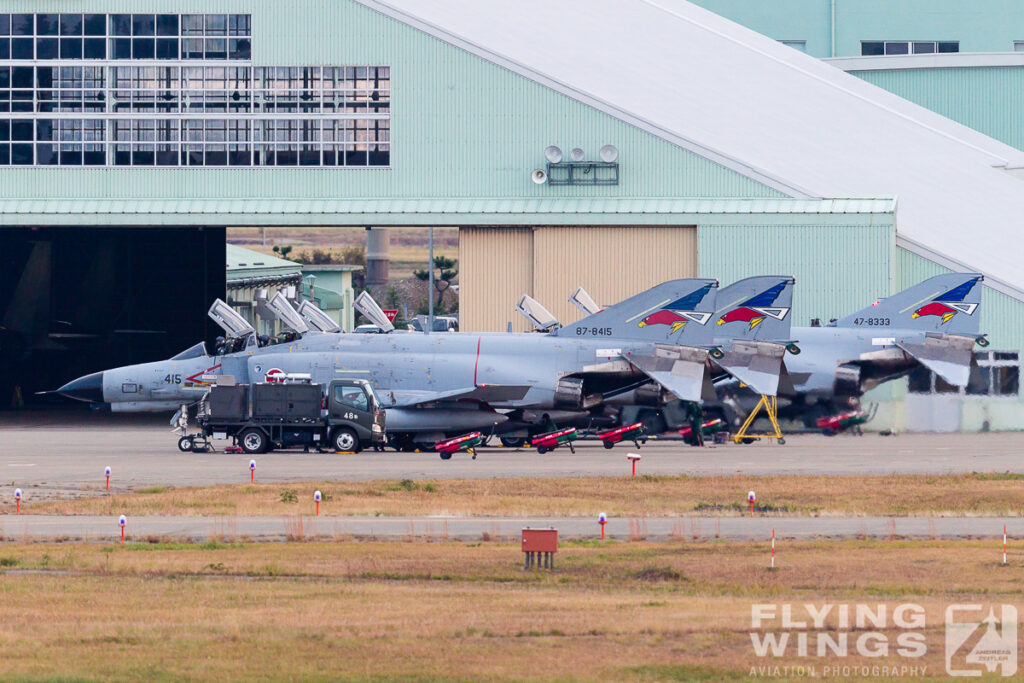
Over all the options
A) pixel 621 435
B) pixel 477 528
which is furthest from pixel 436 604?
pixel 621 435

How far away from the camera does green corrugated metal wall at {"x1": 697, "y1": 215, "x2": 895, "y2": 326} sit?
171 feet

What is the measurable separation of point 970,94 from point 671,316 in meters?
41.1

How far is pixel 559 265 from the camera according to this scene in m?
53.8

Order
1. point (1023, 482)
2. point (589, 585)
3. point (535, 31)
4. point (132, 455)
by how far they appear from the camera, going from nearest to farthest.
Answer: point (589, 585), point (1023, 482), point (132, 455), point (535, 31)

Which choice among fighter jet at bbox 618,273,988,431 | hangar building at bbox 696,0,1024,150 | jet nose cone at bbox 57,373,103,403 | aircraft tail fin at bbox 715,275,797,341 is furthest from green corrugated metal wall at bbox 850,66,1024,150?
jet nose cone at bbox 57,373,103,403

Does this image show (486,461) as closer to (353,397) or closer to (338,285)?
(353,397)

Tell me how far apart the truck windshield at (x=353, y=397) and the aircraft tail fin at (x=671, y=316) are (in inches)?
358

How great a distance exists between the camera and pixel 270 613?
18.7 meters

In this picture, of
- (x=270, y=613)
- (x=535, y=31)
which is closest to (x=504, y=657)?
(x=270, y=613)

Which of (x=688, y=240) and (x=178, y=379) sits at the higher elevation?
(x=688, y=240)

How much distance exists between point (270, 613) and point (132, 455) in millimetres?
24082

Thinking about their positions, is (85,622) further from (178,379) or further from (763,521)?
(178,379)

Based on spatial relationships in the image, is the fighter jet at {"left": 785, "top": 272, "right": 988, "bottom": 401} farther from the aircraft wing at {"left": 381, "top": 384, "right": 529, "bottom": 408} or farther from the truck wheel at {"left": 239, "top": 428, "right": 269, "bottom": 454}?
the truck wheel at {"left": 239, "top": 428, "right": 269, "bottom": 454}

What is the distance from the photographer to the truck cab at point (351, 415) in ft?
137
